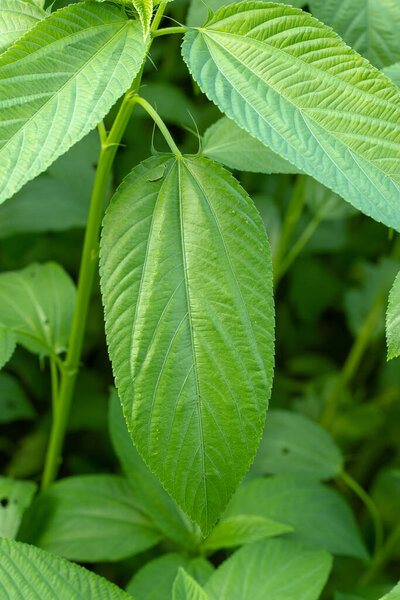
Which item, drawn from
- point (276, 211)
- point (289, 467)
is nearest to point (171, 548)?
point (289, 467)

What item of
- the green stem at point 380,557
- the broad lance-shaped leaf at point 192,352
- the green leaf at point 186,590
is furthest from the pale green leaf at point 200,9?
the green stem at point 380,557

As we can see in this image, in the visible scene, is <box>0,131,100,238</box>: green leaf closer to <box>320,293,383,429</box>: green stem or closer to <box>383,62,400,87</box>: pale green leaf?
<box>383,62,400,87</box>: pale green leaf

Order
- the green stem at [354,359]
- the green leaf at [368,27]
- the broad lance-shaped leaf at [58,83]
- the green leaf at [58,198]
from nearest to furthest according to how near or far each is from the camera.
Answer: the broad lance-shaped leaf at [58,83] → the green leaf at [368,27] → the green leaf at [58,198] → the green stem at [354,359]

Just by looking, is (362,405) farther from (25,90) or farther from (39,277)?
(25,90)

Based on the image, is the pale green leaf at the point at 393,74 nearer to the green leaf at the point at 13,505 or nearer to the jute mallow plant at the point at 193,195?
the jute mallow plant at the point at 193,195

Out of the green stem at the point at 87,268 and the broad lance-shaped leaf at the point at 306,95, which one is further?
the green stem at the point at 87,268

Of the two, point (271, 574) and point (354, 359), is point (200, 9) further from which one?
point (354, 359)

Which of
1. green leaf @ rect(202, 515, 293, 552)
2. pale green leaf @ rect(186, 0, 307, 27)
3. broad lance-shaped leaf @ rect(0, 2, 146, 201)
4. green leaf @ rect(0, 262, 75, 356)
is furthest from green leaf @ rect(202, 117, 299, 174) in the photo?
green leaf @ rect(202, 515, 293, 552)
